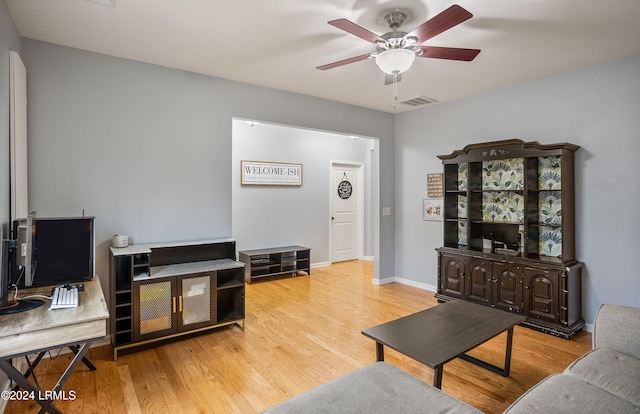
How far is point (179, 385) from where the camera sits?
2467mm

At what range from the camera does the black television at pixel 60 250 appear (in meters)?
2.42

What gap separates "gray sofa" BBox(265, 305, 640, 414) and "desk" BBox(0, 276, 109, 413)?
1.17 m

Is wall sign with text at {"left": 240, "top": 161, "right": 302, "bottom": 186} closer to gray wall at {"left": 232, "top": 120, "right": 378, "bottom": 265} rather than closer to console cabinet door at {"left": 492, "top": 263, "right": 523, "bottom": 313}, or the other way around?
gray wall at {"left": 232, "top": 120, "right": 378, "bottom": 265}

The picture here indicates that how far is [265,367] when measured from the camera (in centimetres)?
272

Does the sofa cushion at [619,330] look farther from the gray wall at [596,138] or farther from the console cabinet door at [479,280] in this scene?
the console cabinet door at [479,280]

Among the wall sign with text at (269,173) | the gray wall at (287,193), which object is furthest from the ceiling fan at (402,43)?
the wall sign with text at (269,173)

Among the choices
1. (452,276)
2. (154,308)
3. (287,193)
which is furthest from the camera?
(287,193)

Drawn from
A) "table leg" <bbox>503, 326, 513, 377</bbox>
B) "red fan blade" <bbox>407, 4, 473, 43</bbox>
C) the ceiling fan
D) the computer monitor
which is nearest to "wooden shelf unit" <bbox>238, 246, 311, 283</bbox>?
the computer monitor

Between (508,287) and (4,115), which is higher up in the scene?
(4,115)

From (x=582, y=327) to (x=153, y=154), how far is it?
15.3 feet

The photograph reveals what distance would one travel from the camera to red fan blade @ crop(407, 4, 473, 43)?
177 centimetres

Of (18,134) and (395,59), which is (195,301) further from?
(395,59)

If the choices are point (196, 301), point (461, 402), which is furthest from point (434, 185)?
point (461, 402)

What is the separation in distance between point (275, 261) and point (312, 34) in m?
3.84
